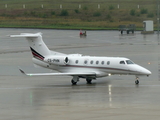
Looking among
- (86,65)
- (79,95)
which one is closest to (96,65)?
(86,65)

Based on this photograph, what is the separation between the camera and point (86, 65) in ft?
124

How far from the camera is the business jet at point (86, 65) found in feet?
120

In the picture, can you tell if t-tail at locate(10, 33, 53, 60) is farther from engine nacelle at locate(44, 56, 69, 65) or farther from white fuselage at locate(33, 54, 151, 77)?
engine nacelle at locate(44, 56, 69, 65)

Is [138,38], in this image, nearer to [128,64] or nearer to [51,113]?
[128,64]

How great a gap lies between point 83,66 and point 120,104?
10.4 m

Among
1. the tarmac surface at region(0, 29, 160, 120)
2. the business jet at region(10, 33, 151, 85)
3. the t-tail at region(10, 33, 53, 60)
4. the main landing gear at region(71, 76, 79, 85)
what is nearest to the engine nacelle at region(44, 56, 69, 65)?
the business jet at region(10, 33, 151, 85)

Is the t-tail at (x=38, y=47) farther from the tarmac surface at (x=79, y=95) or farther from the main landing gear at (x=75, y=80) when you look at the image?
the main landing gear at (x=75, y=80)

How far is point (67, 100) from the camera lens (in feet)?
98.1

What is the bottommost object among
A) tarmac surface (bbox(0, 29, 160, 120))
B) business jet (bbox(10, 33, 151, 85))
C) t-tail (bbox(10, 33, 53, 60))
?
tarmac surface (bbox(0, 29, 160, 120))

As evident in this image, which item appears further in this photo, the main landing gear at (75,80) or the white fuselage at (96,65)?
the main landing gear at (75,80)

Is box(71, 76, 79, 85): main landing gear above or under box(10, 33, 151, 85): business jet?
under

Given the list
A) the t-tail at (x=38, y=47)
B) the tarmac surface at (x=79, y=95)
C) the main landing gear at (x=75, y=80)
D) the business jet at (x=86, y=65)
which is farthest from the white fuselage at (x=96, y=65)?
the tarmac surface at (x=79, y=95)

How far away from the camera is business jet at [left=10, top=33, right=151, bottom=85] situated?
36562 mm

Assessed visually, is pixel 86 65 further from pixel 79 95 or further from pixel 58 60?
pixel 79 95
